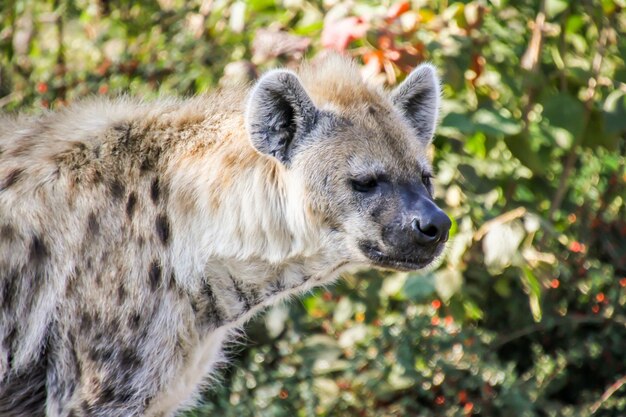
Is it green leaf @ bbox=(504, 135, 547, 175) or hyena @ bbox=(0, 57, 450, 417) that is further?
green leaf @ bbox=(504, 135, 547, 175)

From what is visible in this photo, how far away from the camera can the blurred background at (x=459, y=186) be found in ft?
12.4

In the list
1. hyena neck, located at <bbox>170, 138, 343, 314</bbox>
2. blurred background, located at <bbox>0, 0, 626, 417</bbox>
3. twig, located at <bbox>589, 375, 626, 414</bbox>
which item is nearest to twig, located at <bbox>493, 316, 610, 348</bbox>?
blurred background, located at <bbox>0, 0, 626, 417</bbox>

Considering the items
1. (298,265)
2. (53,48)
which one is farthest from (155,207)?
(53,48)

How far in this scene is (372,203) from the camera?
270cm

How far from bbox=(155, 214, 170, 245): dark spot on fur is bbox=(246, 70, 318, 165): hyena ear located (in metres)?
0.31

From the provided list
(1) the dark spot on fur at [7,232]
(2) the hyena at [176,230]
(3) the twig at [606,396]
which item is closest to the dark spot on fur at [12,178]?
(2) the hyena at [176,230]

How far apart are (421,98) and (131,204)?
900 mm

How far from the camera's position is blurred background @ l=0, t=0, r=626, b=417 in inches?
148

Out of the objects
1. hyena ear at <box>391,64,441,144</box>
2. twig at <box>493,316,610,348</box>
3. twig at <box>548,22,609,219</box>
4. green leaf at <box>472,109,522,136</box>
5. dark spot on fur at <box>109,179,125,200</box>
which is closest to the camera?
dark spot on fur at <box>109,179,125,200</box>

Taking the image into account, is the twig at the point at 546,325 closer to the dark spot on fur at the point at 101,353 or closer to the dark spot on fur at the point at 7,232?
the dark spot on fur at the point at 101,353

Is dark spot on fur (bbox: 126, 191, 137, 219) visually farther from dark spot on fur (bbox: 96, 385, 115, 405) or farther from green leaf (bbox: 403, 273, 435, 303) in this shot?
green leaf (bbox: 403, 273, 435, 303)

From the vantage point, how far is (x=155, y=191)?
2793mm

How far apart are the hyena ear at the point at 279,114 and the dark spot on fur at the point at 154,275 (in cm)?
40

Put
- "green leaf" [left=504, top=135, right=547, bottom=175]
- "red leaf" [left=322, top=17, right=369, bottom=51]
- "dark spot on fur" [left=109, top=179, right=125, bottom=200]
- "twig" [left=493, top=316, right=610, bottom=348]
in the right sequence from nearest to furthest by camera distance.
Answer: "dark spot on fur" [left=109, top=179, right=125, bottom=200], "red leaf" [left=322, top=17, right=369, bottom=51], "green leaf" [left=504, top=135, right=547, bottom=175], "twig" [left=493, top=316, right=610, bottom=348]
